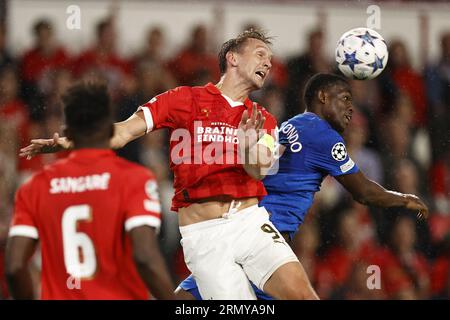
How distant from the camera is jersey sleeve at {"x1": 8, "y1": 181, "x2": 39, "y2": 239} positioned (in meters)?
4.04

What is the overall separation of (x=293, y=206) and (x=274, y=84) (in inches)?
143

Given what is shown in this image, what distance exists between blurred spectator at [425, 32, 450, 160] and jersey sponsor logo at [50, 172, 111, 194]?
20.7 feet

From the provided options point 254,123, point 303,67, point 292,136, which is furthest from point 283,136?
point 303,67

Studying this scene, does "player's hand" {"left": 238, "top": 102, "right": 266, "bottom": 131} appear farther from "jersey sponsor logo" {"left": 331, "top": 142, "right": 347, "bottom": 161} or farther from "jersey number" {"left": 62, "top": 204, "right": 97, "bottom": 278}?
"jersey number" {"left": 62, "top": 204, "right": 97, "bottom": 278}

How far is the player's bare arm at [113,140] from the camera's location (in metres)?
5.40

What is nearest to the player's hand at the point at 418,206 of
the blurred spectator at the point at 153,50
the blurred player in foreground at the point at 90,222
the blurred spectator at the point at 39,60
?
the blurred player in foreground at the point at 90,222

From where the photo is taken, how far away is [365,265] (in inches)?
351

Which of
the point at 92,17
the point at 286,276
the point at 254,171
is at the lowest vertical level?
the point at 286,276

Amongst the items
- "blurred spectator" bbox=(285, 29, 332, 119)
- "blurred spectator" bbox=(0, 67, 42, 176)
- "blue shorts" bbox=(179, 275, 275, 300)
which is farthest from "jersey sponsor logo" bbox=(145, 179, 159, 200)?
"blurred spectator" bbox=(285, 29, 332, 119)

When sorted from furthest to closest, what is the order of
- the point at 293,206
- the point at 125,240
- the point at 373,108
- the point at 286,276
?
the point at 373,108
the point at 293,206
the point at 286,276
the point at 125,240

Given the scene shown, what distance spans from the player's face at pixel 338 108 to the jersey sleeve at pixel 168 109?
3.09ft

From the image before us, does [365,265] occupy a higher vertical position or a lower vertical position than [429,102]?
lower
